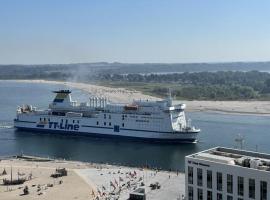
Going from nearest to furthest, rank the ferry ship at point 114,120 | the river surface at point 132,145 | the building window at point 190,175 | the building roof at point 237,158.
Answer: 1. the building roof at point 237,158
2. the building window at point 190,175
3. the river surface at point 132,145
4. the ferry ship at point 114,120

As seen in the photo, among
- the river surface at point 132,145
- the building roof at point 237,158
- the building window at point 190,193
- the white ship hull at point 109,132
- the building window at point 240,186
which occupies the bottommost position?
the river surface at point 132,145

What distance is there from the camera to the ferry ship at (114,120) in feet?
244

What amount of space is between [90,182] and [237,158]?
20.7 metres

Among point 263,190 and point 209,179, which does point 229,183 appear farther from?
point 263,190

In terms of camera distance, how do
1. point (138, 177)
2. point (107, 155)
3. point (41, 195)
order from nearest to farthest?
point (41, 195)
point (138, 177)
point (107, 155)

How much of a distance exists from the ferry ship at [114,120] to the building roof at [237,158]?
1535 inches

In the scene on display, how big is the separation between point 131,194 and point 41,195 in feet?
28.0

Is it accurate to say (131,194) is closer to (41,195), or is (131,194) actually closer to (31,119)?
(41,195)

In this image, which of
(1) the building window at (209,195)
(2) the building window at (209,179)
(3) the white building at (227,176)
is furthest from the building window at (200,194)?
(2) the building window at (209,179)

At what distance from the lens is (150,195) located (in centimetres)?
4275

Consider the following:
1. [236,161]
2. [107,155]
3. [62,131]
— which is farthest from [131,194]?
[62,131]

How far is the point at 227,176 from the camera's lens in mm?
29453

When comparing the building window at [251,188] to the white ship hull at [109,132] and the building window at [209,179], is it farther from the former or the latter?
the white ship hull at [109,132]

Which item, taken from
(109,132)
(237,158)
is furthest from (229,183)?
(109,132)
